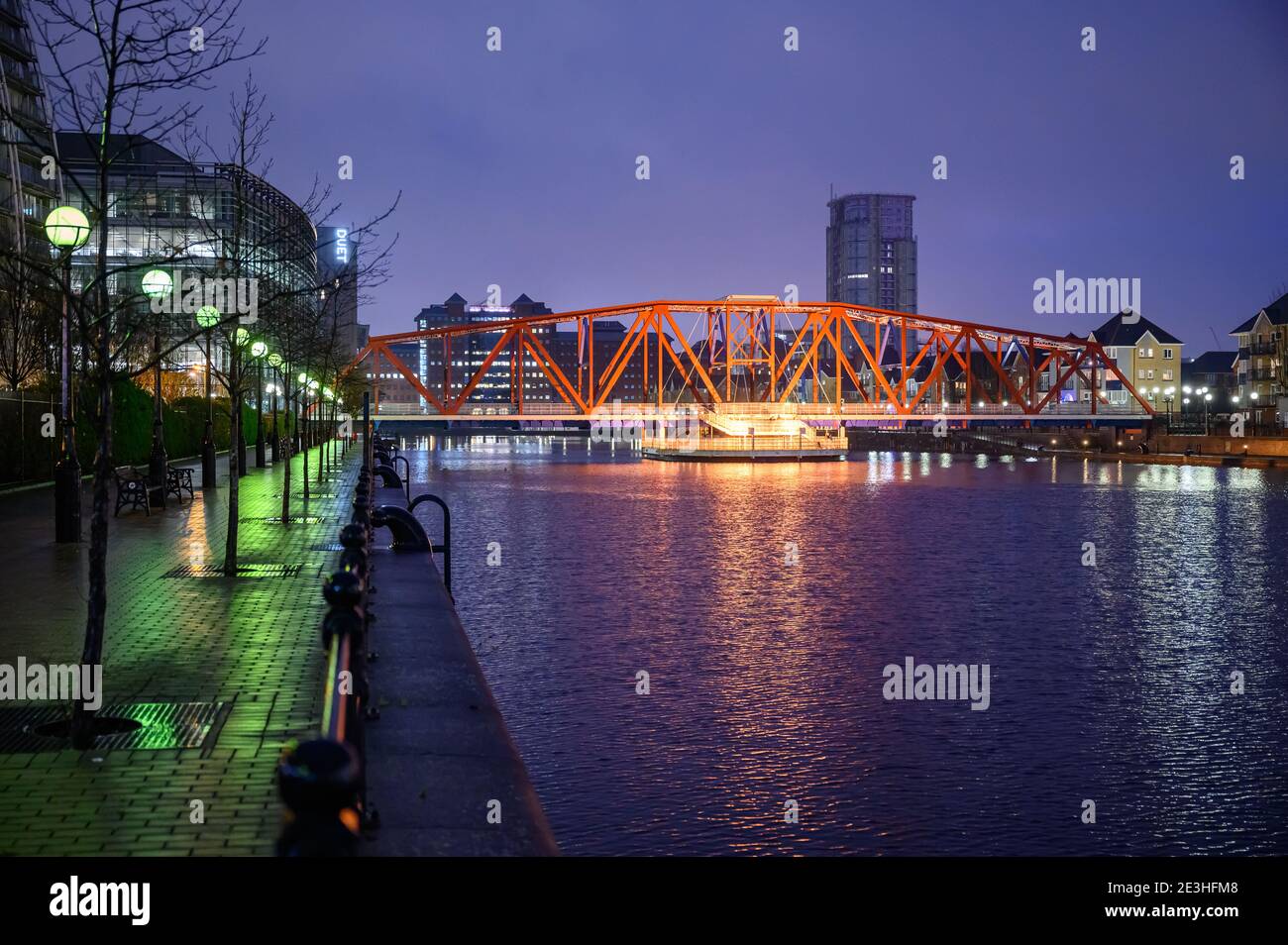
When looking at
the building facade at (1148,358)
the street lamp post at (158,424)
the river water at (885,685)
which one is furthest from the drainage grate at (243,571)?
the building facade at (1148,358)

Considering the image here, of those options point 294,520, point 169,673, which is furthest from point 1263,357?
point 169,673

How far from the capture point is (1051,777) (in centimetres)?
913

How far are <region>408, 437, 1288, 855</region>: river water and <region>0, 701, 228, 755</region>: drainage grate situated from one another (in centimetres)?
226

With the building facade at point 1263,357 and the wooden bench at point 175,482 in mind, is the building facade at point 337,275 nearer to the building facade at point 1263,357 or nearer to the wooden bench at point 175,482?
the wooden bench at point 175,482

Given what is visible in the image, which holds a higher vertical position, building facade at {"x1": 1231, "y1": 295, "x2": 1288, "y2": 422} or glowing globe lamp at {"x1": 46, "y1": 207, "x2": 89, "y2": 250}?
building facade at {"x1": 1231, "y1": 295, "x2": 1288, "y2": 422}

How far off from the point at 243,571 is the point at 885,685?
27.2 feet

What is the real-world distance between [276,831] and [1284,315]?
364 ft

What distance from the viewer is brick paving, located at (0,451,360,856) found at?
6398 mm

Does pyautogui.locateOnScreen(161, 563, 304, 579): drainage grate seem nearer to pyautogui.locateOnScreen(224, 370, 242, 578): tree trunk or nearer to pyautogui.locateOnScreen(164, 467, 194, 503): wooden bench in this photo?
pyautogui.locateOnScreen(224, 370, 242, 578): tree trunk

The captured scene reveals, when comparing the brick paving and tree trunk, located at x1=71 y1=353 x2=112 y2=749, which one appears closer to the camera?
the brick paving

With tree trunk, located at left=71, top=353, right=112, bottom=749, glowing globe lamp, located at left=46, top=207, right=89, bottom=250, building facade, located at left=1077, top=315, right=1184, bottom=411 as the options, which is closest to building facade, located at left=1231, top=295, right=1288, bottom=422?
building facade, located at left=1077, top=315, right=1184, bottom=411

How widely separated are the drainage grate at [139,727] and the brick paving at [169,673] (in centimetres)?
11

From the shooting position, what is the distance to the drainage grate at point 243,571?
1584 centimetres
